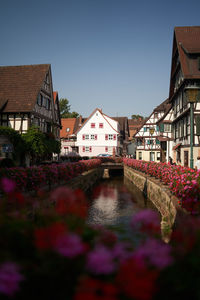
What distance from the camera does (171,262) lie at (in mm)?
1903

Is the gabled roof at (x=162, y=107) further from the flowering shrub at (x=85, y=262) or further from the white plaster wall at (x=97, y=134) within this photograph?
the flowering shrub at (x=85, y=262)

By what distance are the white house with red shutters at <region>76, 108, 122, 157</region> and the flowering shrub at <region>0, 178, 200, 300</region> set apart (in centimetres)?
5102

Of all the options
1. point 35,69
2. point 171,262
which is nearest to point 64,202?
point 171,262

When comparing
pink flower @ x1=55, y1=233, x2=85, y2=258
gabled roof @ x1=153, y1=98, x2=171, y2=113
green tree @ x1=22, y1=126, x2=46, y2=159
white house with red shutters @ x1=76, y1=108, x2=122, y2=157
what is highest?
gabled roof @ x1=153, y1=98, x2=171, y2=113

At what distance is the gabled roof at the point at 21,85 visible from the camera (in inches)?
1008

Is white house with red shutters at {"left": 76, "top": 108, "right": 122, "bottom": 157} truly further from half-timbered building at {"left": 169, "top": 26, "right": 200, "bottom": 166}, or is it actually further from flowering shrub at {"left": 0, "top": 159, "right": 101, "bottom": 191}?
flowering shrub at {"left": 0, "top": 159, "right": 101, "bottom": 191}

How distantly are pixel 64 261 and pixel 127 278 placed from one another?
464 mm

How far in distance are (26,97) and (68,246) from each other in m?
26.5

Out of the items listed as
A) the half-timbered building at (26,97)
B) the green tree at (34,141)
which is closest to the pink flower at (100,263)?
the green tree at (34,141)

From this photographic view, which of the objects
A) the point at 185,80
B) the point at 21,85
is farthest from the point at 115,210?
the point at 21,85

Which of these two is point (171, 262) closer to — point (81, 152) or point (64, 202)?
point (64, 202)

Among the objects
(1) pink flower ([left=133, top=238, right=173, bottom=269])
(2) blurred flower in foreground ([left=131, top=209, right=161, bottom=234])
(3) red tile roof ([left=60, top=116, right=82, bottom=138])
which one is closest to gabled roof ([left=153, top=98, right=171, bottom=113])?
(3) red tile roof ([left=60, top=116, right=82, bottom=138])

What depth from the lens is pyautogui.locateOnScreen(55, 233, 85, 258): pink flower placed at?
1652 millimetres

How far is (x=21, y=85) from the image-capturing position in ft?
90.9
